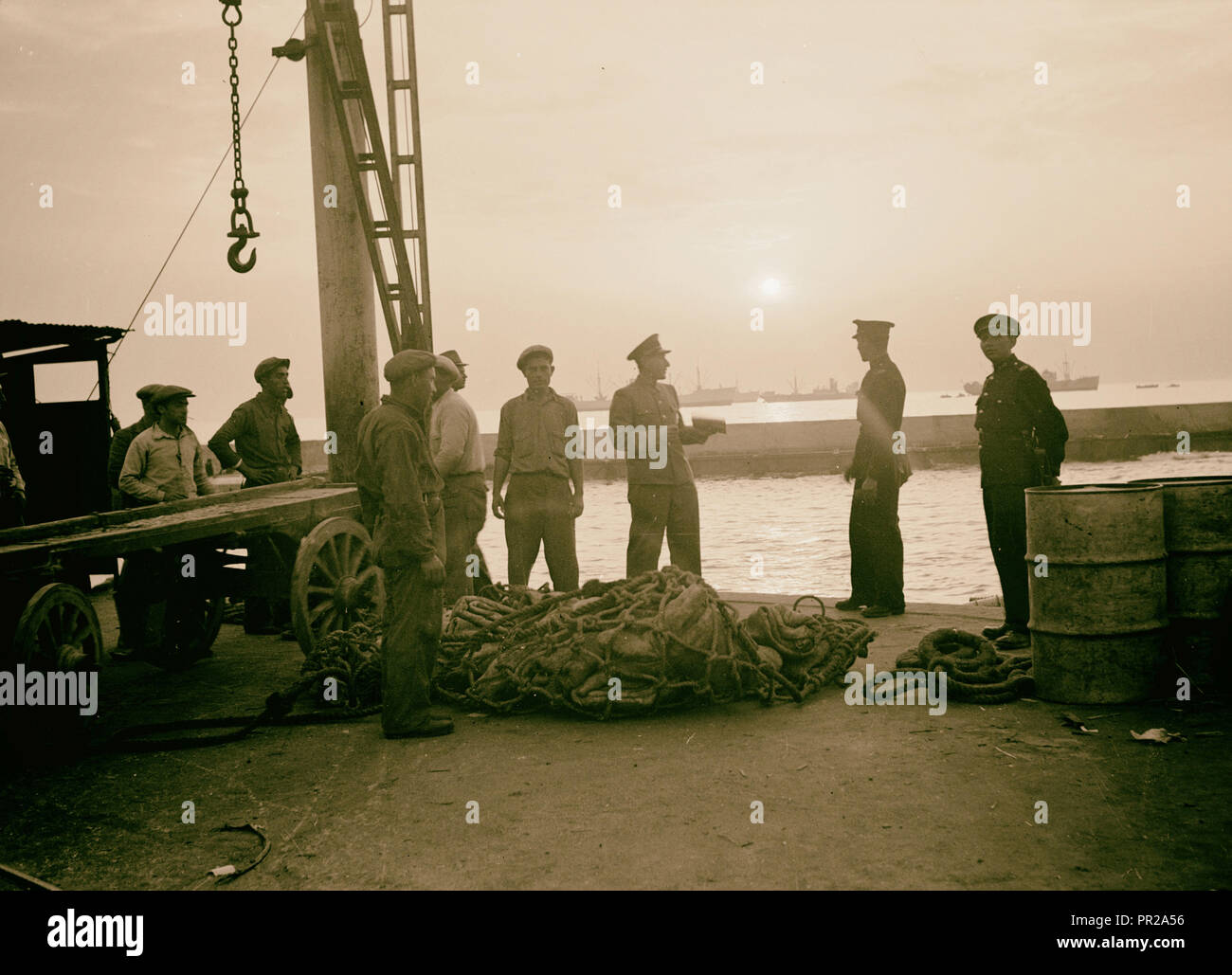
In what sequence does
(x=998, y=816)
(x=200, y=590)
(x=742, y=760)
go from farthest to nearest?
1. (x=200, y=590)
2. (x=742, y=760)
3. (x=998, y=816)

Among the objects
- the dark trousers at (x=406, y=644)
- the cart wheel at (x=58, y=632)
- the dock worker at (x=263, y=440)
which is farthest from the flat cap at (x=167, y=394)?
the dark trousers at (x=406, y=644)

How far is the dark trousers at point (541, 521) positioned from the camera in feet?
27.1

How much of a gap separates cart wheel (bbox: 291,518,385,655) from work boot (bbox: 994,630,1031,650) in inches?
162

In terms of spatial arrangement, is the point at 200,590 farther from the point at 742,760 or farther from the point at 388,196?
the point at 742,760

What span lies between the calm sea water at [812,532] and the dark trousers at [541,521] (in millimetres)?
4056

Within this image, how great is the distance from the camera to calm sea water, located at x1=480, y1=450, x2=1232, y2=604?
512 inches

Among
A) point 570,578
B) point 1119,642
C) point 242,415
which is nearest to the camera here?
point 1119,642

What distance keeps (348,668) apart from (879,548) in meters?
4.04

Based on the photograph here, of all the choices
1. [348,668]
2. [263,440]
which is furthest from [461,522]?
[348,668]

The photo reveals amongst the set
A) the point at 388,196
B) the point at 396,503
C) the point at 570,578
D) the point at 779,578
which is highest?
the point at 388,196
